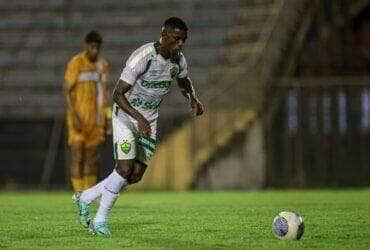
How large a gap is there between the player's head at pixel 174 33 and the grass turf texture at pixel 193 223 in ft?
4.71

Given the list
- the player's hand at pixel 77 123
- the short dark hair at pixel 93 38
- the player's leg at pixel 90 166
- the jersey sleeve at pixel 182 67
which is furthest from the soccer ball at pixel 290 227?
the player's hand at pixel 77 123

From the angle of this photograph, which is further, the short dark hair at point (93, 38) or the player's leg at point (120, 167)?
the short dark hair at point (93, 38)

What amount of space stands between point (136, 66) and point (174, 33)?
392 millimetres

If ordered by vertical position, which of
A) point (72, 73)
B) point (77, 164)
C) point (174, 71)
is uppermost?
point (72, 73)

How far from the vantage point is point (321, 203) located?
11281 millimetres

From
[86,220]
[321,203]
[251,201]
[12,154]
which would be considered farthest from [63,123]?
[86,220]

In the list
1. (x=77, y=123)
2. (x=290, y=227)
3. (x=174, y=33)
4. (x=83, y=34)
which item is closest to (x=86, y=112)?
(x=77, y=123)

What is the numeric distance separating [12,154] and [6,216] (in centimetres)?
714

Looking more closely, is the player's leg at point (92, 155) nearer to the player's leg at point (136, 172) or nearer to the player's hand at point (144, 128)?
the player's leg at point (136, 172)

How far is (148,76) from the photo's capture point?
7320 mm

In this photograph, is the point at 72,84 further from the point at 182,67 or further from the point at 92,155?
the point at 182,67

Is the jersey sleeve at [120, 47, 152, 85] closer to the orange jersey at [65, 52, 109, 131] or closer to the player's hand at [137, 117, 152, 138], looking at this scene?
the player's hand at [137, 117, 152, 138]

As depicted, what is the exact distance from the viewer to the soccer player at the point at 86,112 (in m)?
11.5

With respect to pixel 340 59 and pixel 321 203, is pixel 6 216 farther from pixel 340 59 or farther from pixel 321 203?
pixel 340 59
